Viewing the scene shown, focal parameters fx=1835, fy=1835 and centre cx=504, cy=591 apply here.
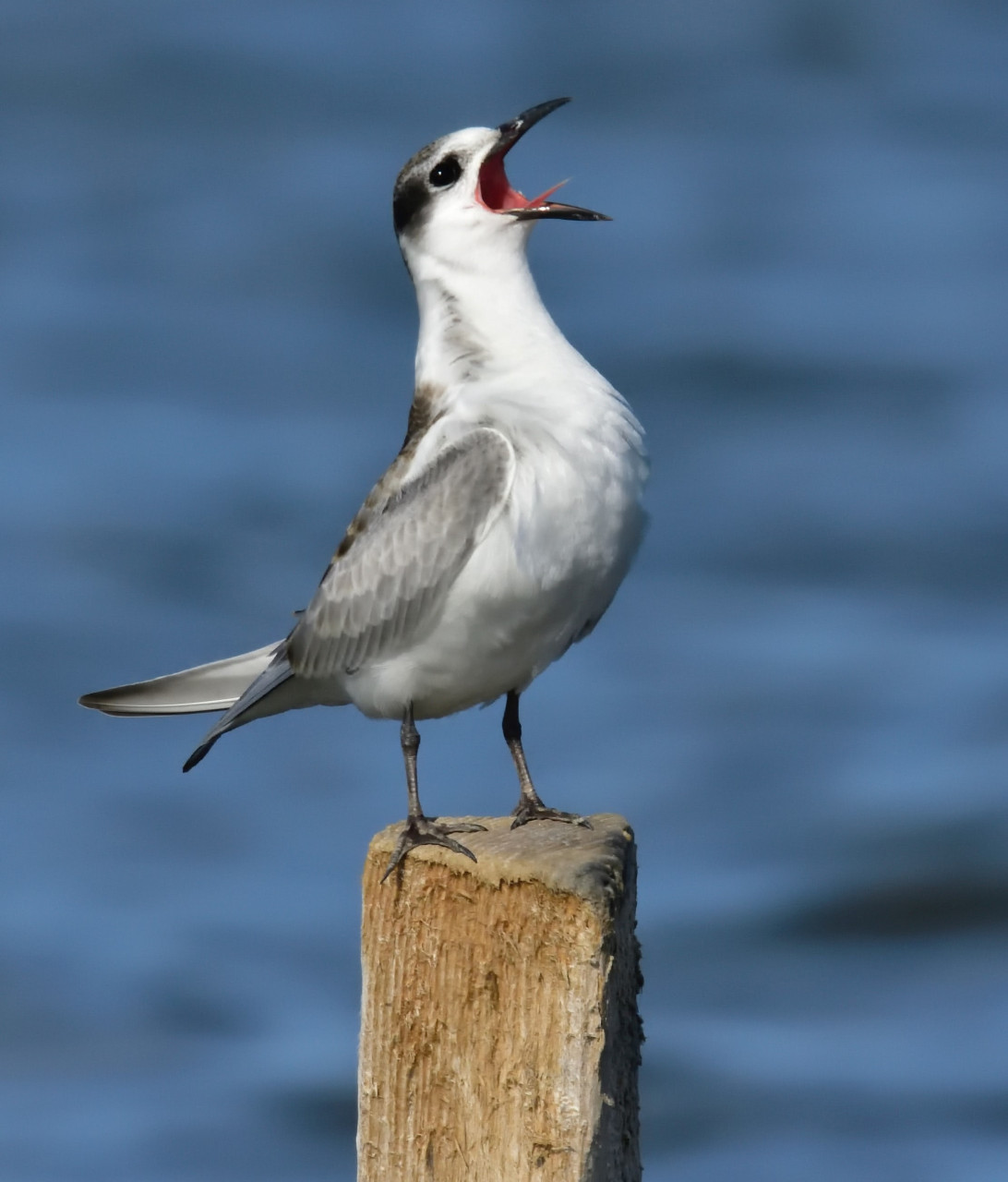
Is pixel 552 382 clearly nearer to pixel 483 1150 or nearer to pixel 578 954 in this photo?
pixel 578 954

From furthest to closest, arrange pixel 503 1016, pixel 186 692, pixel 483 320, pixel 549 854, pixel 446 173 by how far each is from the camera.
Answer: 1. pixel 186 692
2. pixel 446 173
3. pixel 483 320
4. pixel 549 854
5. pixel 503 1016

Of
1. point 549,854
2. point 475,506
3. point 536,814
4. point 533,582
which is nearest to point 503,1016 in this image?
point 549,854

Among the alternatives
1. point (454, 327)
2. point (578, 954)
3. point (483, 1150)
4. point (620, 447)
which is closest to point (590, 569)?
point (620, 447)

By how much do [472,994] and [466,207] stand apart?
11.5 feet

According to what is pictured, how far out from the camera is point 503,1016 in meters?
5.98

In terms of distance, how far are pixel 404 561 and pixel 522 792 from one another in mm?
1080

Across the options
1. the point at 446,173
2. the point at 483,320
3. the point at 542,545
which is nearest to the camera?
the point at 542,545

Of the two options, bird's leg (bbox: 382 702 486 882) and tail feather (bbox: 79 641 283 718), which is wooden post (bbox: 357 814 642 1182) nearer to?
bird's leg (bbox: 382 702 486 882)

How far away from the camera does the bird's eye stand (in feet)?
26.1

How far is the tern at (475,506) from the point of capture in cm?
727

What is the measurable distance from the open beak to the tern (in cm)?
1

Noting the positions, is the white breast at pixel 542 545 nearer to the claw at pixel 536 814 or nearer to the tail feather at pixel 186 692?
the claw at pixel 536 814

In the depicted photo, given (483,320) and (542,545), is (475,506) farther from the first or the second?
(483,320)

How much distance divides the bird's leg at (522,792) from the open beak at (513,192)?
206 centimetres
